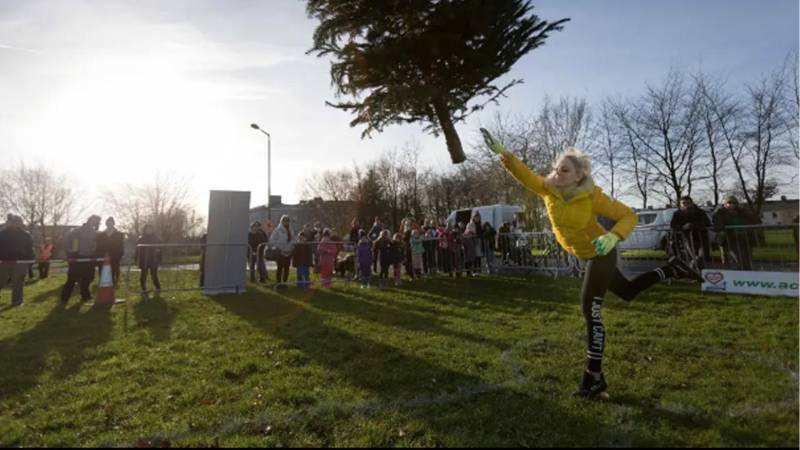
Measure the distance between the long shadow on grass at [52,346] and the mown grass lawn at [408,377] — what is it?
0.12ft

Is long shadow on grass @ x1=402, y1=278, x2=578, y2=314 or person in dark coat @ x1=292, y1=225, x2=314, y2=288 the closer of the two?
long shadow on grass @ x1=402, y1=278, x2=578, y2=314

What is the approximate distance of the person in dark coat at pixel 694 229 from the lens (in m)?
11.0

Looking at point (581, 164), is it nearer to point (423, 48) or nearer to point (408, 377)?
point (408, 377)

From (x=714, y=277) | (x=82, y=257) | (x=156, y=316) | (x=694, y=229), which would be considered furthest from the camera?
(x=82, y=257)

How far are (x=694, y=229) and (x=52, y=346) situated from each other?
1272cm

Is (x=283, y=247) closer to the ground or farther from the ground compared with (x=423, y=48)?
closer to the ground

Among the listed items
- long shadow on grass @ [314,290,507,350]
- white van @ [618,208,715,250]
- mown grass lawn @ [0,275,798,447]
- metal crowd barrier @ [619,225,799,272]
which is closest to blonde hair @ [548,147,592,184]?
mown grass lawn @ [0,275,798,447]

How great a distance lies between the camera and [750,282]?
9.55 m

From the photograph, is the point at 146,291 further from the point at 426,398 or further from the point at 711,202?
the point at 711,202

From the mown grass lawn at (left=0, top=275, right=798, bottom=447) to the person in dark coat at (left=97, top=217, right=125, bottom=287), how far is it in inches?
153

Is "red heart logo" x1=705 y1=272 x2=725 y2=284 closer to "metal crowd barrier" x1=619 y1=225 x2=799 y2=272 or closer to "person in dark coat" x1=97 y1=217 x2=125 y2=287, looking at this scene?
"metal crowd barrier" x1=619 y1=225 x2=799 y2=272

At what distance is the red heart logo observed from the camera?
9.87 m

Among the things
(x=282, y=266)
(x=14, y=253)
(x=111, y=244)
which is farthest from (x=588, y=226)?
(x=111, y=244)

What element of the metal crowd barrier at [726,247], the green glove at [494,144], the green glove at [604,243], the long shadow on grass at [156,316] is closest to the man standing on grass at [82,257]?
the long shadow on grass at [156,316]
